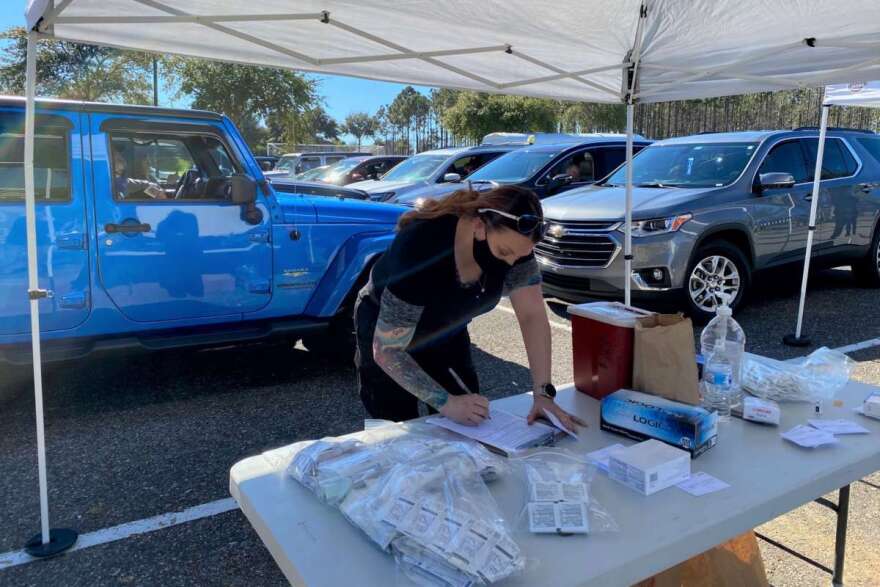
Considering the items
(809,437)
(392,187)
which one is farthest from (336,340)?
(392,187)

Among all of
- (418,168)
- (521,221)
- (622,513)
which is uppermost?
(418,168)

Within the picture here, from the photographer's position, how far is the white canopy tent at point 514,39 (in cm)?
259

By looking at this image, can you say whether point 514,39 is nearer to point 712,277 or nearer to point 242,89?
point 712,277

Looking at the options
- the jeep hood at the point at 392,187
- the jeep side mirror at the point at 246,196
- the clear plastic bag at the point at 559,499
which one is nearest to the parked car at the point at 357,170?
the jeep hood at the point at 392,187

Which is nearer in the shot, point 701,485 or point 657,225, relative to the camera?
point 701,485

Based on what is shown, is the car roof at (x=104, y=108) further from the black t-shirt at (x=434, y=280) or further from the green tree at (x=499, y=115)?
the green tree at (x=499, y=115)

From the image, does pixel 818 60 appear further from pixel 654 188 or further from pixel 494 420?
pixel 654 188

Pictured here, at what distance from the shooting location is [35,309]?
8.71 feet

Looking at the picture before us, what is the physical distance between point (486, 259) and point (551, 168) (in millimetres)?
6856

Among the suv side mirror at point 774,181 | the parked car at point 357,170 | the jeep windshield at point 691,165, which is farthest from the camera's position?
the parked car at point 357,170

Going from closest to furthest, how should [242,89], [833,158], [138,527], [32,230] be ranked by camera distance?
[32,230]
[138,527]
[833,158]
[242,89]

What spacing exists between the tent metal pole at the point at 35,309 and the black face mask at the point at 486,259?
1802mm

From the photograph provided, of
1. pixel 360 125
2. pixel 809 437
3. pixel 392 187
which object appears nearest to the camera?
pixel 809 437

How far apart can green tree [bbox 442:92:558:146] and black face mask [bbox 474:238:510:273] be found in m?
33.0
